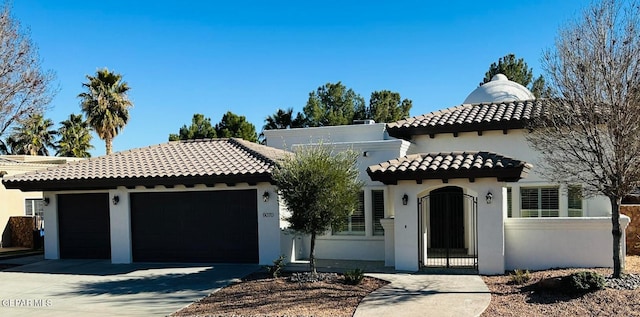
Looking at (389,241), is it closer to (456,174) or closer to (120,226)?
(456,174)

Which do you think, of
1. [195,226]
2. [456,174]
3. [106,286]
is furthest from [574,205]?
[106,286]

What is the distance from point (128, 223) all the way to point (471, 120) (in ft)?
43.1

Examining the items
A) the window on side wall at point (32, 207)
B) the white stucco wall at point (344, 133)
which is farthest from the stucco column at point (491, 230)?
the window on side wall at point (32, 207)

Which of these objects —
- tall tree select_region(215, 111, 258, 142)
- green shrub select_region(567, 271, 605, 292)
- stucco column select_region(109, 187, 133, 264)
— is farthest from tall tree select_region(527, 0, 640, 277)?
tall tree select_region(215, 111, 258, 142)

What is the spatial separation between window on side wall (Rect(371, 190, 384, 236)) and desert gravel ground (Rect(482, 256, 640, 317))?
632cm

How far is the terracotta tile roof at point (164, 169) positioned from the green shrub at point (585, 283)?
28.4 feet

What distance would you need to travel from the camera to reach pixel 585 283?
10.3m

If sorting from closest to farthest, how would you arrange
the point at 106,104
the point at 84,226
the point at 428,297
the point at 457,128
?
the point at 428,297
the point at 457,128
the point at 84,226
the point at 106,104

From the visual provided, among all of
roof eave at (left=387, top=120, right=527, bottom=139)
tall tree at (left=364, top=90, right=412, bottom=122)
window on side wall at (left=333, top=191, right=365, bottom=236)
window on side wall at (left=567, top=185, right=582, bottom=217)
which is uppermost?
tall tree at (left=364, top=90, right=412, bottom=122)

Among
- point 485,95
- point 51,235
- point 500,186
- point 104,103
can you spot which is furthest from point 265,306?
point 104,103

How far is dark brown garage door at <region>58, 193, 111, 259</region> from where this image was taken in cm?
1831

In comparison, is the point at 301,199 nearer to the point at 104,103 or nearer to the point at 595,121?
the point at 595,121

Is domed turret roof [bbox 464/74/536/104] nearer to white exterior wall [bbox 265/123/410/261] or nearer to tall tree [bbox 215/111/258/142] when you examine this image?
white exterior wall [bbox 265/123/410/261]

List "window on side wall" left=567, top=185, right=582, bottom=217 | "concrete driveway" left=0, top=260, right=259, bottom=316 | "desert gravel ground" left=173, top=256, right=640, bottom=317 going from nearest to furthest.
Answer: "desert gravel ground" left=173, top=256, right=640, bottom=317 → "concrete driveway" left=0, top=260, right=259, bottom=316 → "window on side wall" left=567, top=185, right=582, bottom=217
